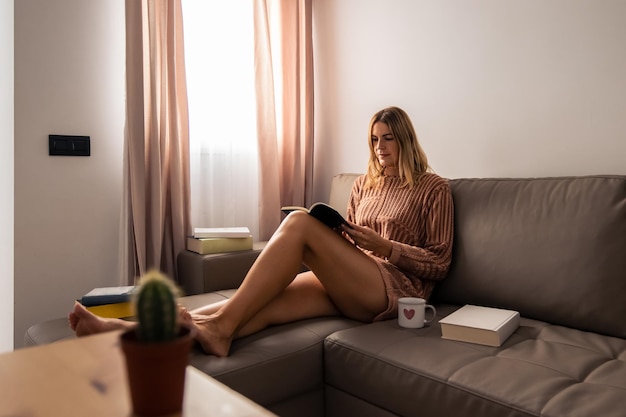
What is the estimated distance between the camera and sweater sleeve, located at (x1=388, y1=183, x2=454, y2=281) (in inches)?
70.5

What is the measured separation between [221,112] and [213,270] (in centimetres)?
93

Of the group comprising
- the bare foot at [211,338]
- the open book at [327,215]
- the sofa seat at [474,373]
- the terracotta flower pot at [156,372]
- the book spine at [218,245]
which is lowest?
the sofa seat at [474,373]

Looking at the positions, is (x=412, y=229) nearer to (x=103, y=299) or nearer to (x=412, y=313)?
(x=412, y=313)

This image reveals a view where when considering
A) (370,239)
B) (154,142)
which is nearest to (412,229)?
(370,239)

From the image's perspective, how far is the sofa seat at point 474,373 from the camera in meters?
1.11

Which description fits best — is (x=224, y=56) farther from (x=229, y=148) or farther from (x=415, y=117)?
(x=415, y=117)

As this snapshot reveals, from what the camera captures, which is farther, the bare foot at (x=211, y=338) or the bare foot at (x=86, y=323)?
the bare foot at (x=211, y=338)

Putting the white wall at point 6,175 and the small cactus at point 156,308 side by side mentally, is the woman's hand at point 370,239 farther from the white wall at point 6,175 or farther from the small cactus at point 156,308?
the white wall at point 6,175

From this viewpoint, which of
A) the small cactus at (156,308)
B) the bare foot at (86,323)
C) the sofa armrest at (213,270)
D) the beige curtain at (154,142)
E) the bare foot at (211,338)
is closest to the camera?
the small cactus at (156,308)

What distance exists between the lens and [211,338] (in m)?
1.41

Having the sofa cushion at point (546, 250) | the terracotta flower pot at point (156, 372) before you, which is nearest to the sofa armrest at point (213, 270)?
the sofa cushion at point (546, 250)

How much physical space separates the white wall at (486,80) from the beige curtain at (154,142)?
3.10 feet

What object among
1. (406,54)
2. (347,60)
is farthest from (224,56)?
(406,54)

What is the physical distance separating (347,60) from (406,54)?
435 mm
